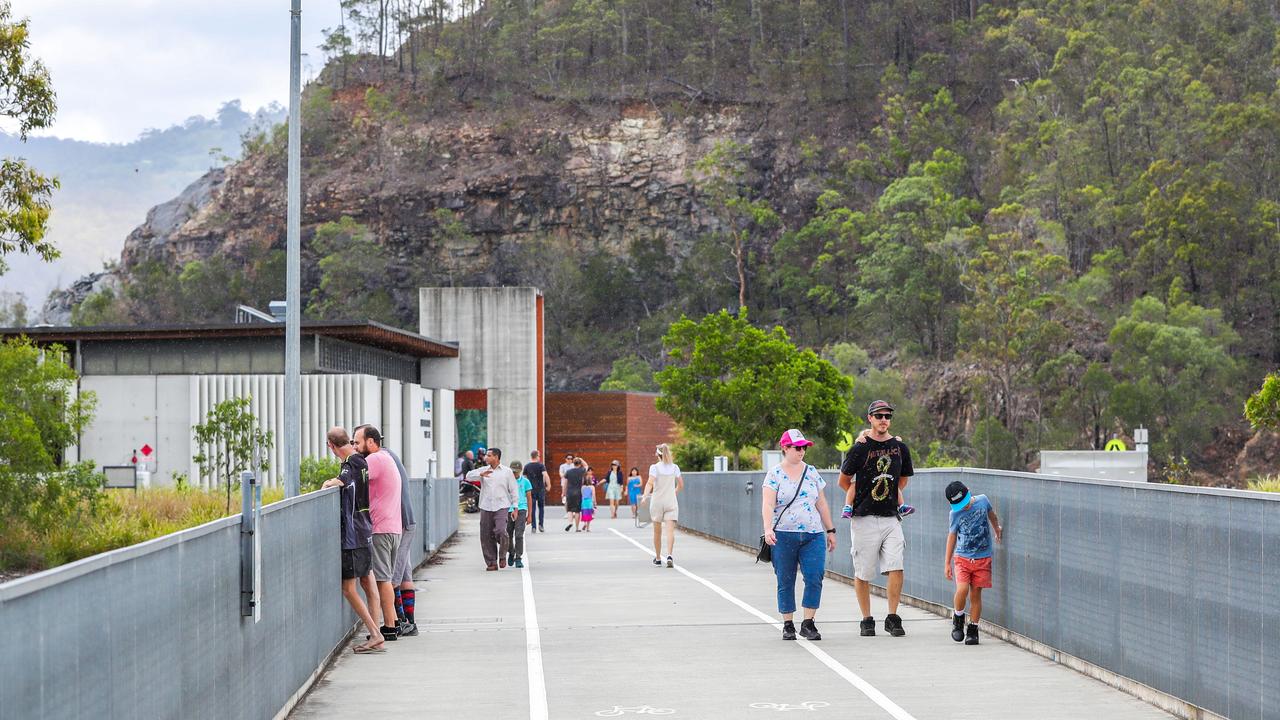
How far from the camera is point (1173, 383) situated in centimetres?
7731

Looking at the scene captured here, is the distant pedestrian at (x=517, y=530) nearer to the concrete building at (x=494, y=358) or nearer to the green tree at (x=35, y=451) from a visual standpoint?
the green tree at (x=35, y=451)

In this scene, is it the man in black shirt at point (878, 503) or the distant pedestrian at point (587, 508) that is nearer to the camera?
the man in black shirt at point (878, 503)

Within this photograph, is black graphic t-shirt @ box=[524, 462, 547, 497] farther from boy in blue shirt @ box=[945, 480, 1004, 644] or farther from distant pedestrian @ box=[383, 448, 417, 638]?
boy in blue shirt @ box=[945, 480, 1004, 644]

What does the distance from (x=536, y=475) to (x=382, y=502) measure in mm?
20405

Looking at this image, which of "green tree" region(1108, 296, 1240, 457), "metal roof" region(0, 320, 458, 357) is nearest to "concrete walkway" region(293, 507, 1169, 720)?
"metal roof" region(0, 320, 458, 357)

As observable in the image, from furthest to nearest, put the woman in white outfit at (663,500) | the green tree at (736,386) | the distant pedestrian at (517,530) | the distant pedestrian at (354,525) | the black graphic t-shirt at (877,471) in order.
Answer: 1. the green tree at (736,386)
2. the woman in white outfit at (663,500)
3. the distant pedestrian at (517,530)
4. the black graphic t-shirt at (877,471)
5. the distant pedestrian at (354,525)

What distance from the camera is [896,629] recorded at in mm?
13797

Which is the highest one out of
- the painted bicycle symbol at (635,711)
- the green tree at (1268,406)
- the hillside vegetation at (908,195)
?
the hillside vegetation at (908,195)

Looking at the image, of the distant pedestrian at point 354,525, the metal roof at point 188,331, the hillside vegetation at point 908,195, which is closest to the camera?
the distant pedestrian at point 354,525

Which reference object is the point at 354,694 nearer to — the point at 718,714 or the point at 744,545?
the point at 718,714

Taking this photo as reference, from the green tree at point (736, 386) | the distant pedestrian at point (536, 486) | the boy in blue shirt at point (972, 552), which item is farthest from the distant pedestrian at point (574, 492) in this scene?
the boy in blue shirt at point (972, 552)


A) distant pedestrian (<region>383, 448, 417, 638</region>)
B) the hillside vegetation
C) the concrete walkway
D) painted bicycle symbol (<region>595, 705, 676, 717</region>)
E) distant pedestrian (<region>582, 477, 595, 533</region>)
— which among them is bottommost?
distant pedestrian (<region>582, 477, 595, 533</region>)

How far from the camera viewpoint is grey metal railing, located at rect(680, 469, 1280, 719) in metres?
8.44

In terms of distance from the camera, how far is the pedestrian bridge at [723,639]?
609 centimetres
